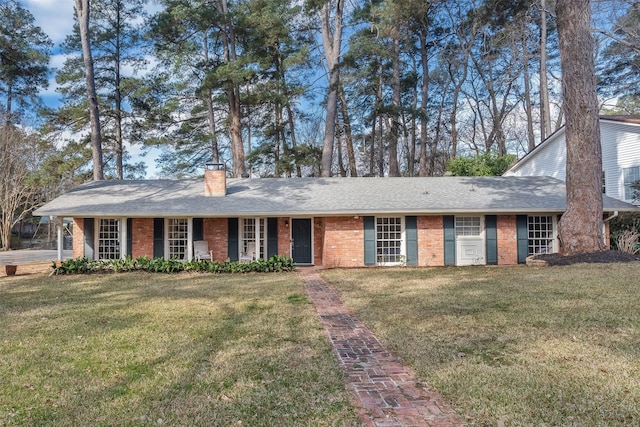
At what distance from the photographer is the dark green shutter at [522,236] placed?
12883 mm

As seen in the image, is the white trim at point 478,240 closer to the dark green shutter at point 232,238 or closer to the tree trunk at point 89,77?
the dark green shutter at point 232,238

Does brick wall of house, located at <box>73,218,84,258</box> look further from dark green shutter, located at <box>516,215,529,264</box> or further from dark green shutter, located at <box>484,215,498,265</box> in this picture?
dark green shutter, located at <box>516,215,529,264</box>

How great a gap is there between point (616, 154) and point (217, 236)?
15784 millimetres

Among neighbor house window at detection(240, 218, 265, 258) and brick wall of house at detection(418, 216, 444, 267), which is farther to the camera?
neighbor house window at detection(240, 218, 265, 258)

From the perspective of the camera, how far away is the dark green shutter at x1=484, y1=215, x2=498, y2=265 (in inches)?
505

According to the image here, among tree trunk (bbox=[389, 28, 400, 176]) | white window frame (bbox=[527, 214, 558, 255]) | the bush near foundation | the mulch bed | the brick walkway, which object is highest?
tree trunk (bbox=[389, 28, 400, 176])

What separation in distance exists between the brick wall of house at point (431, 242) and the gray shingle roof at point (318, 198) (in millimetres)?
564

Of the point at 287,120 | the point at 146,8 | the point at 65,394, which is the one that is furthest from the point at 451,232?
the point at 146,8

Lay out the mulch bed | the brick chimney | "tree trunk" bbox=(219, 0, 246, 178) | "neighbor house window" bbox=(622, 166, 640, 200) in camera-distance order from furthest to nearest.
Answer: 1. "tree trunk" bbox=(219, 0, 246, 178)
2. "neighbor house window" bbox=(622, 166, 640, 200)
3. the brick chimney
4. the mulch bed

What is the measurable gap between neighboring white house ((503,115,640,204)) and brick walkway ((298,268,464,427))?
48.6 feet

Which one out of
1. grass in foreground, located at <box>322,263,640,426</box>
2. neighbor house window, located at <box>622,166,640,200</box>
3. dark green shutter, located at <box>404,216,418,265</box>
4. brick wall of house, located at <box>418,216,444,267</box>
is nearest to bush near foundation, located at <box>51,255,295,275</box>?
grass in foreground, located at <box>322,263,640,426</box>

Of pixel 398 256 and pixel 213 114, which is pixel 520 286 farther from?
pixel 213 114

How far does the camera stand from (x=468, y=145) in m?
29.3

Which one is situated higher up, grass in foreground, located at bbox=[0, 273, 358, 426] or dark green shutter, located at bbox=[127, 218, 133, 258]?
dark green shutter, located at bbox=[127, 218, 133, 258]
